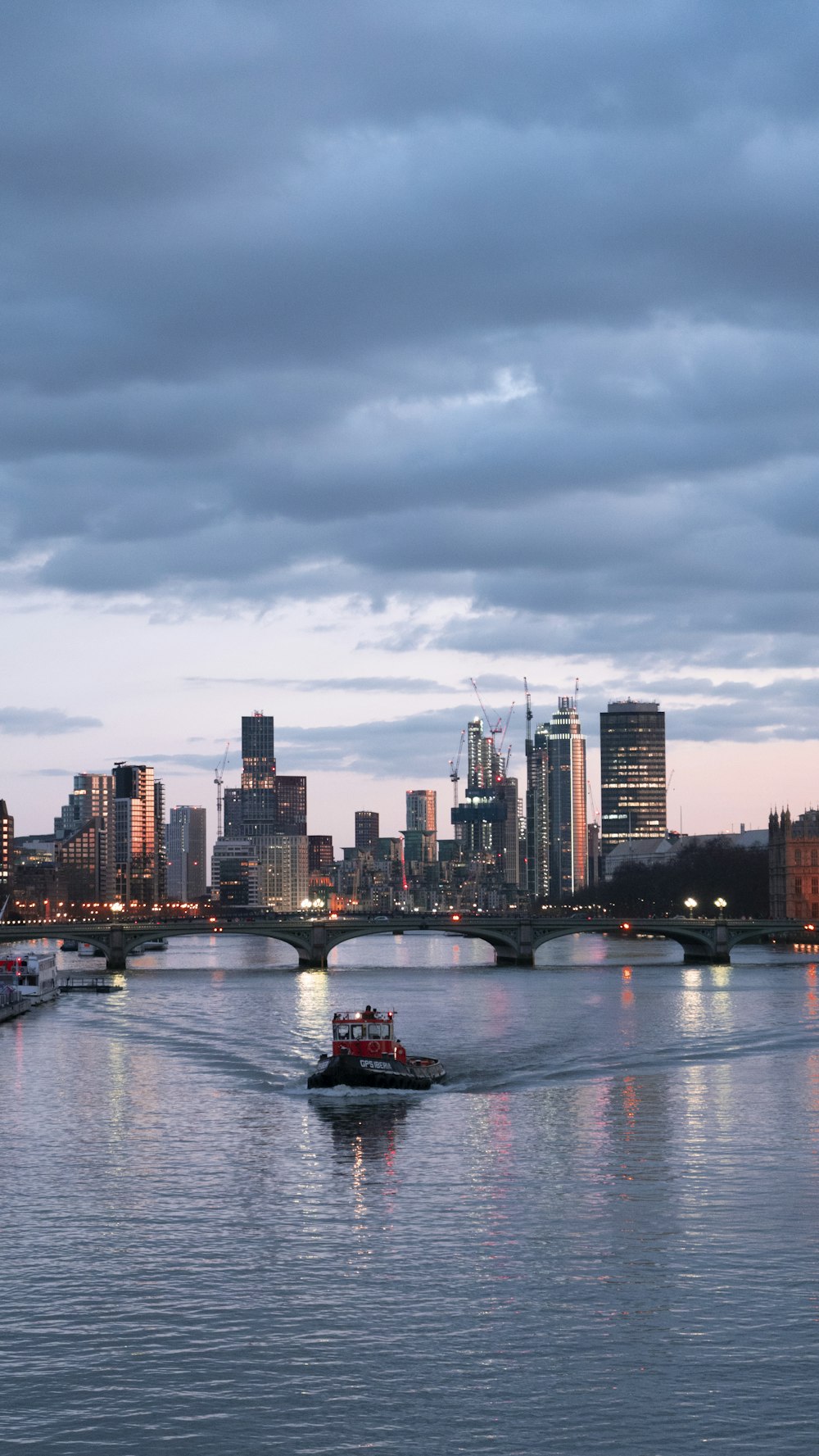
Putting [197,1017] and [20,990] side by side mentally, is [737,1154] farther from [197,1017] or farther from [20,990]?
[20,990]

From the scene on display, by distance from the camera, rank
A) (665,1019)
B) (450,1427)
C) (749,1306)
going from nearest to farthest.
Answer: (450,1427)
(749,1306)
(665,1019)

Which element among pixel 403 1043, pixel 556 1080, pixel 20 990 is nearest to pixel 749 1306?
pixel 556 1080

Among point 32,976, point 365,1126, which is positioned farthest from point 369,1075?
point 32,976

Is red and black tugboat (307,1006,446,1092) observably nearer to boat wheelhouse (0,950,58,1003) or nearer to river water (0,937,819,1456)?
river water (0,937,819,1456)

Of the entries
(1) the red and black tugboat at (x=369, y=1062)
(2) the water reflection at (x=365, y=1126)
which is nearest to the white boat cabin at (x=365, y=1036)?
(1) the red and black tugboat at (x=369, y=1062)

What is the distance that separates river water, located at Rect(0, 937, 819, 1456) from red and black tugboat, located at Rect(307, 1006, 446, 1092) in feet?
5.50

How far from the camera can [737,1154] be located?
6725cm

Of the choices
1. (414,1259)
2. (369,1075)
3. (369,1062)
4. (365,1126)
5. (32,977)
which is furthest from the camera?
(32,977)

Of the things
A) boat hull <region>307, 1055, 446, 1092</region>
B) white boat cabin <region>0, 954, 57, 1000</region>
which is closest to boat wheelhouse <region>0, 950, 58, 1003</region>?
white boat cabin <region>0, 954, 57, 1000</region>

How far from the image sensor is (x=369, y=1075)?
88.3 meters

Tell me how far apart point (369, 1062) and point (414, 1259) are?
3778cm

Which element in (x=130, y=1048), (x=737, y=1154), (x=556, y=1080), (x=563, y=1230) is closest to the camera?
(x=563, y=1230)

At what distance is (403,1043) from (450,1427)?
7550cm

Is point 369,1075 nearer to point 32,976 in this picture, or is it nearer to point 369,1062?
point 369,1062
